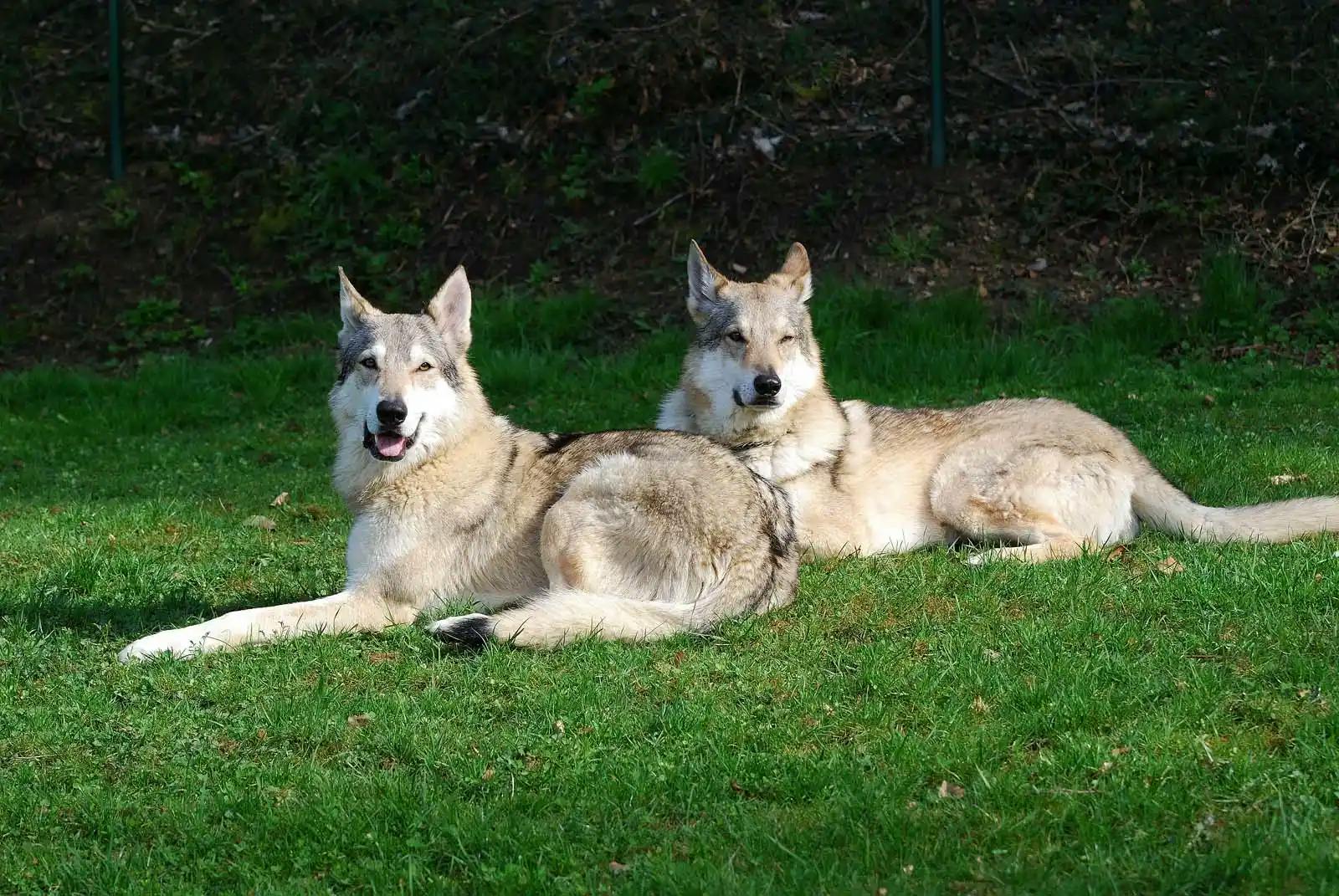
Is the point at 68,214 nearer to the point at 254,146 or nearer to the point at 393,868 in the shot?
the point at 254,146

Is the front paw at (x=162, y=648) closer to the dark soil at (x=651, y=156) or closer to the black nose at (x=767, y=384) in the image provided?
the black nose at (x=767, y=384)

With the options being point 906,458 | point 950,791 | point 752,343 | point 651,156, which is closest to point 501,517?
point 752,343

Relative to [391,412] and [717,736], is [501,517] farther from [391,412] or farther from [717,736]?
[717,736]

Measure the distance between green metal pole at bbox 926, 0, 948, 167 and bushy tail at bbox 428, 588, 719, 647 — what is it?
9.04 meters

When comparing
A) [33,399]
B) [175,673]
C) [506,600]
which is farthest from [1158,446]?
[33,399]

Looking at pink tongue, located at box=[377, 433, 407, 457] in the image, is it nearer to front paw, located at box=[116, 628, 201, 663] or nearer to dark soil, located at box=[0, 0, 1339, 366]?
front paw, located at box=[116, 628, 201, 663]

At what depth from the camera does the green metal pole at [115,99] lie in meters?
15.7

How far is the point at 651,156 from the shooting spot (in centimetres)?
1495

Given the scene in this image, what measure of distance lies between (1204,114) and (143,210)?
1107 centimetres

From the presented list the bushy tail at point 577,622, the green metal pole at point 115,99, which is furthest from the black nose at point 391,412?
the green metal pole at point 115,99

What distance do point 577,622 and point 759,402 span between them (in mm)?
2334

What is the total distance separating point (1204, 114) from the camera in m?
13.9

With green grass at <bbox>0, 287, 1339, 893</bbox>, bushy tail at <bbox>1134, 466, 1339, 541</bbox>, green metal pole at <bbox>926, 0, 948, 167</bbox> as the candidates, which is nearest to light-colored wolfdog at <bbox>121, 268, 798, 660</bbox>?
green grass at <bbox>0, 287, 1339, 893</bbox>

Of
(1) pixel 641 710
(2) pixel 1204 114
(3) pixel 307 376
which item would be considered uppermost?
(2) pixel 1204 114
